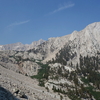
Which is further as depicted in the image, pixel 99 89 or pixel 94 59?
pixel 94 59

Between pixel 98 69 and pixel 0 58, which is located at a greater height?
pixel 0 58

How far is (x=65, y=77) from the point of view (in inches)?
4702

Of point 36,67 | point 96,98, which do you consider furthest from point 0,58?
point 96,98

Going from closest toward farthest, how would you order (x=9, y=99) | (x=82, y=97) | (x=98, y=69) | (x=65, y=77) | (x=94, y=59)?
1. (x=9, y=99)
2. (x=82, y=97)
3. (x=65, y=77)
4. (x=98, y=69)
5. (x=94, y=59)

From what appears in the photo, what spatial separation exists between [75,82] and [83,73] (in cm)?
4368

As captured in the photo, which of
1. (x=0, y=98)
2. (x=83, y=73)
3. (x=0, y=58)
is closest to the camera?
(x=0, y=98)

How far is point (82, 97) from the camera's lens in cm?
7325

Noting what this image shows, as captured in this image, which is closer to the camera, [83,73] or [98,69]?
[83,73]

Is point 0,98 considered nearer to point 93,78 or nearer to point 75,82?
point 75,82

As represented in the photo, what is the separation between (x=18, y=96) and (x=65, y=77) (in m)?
93.7

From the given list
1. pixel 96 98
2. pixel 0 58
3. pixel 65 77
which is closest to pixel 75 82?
pixel 65 77

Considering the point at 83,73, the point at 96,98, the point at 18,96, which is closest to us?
the point at 18,96

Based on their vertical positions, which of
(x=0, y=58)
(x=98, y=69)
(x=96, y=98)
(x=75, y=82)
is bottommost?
(x=96, y=98)

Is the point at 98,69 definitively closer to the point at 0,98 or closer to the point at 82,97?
the point at 82,97
